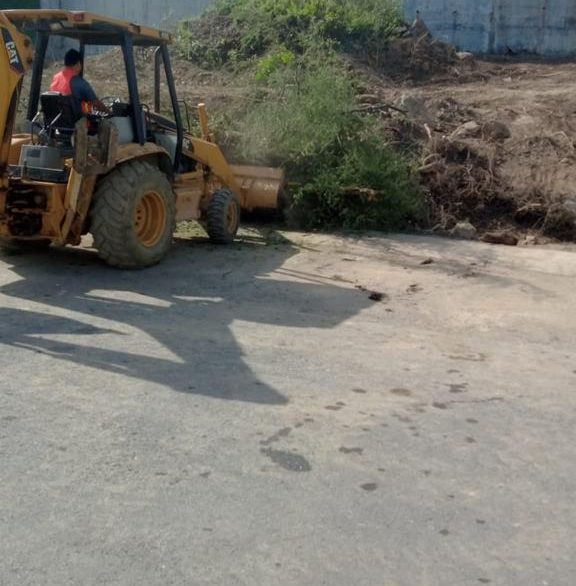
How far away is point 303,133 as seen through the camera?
42.9 ft

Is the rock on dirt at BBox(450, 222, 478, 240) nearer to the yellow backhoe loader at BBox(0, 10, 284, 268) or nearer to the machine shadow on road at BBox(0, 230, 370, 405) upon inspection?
the machine shadow on road at BBox(0, 230, 370, 405)

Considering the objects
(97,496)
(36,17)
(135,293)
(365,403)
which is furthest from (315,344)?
(36,17)

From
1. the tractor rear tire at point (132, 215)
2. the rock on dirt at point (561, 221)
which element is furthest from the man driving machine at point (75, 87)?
the rock on dirt at point (561, 221)

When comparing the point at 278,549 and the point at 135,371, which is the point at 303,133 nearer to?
the point at 135,371

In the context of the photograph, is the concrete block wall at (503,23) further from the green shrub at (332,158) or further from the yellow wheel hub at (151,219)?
the yellow wheel hub at (151,219)

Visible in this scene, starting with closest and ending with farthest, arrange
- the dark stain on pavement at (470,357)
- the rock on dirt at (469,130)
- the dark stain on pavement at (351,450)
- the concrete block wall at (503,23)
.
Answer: the dark stain on pavement at (351,450)
the dark stain on pavement at (470,357)
the rock on dirt at (469,130)
the concrete block wall at (503,23)

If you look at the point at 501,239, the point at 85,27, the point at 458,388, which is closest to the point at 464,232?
the point at 501,239

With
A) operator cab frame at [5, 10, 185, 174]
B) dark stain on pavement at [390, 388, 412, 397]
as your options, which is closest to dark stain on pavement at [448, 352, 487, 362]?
dark stain on pavement at [390, 388, 412, 397]

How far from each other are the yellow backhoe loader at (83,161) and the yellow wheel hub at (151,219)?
10 mm

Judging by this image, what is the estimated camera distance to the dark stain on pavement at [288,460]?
500 centimetres

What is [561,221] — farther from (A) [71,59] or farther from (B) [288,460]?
(B) [288,460]

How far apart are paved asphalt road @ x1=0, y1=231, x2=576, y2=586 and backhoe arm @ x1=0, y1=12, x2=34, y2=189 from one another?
→ 4.92ft

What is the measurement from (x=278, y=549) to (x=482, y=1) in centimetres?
2017

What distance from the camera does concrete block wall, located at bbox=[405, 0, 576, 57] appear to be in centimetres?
2228
